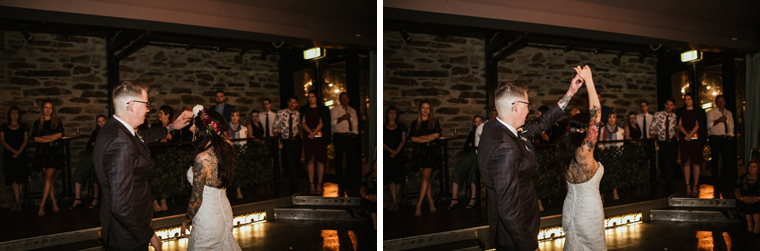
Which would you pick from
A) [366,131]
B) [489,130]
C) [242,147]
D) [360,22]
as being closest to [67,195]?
[242,147]

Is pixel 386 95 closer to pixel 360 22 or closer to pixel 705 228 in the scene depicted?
pixel 360 22

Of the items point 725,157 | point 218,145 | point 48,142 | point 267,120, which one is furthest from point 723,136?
point 48,142

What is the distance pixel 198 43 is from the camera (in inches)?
292

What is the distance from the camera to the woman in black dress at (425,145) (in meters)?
5.05

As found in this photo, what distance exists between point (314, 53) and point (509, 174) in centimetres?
444

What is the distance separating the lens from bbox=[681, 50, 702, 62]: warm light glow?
735cm

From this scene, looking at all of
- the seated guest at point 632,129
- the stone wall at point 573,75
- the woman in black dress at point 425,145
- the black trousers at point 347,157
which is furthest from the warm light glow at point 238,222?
the seated guest at point 632,129

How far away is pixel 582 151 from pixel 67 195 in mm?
6177

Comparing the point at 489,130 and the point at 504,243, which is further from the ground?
the point at 489,130

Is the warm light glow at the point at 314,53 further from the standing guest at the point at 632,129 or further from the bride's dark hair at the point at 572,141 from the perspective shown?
the standing guest at the point at 632,129

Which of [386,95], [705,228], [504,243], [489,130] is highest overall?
[386,95]

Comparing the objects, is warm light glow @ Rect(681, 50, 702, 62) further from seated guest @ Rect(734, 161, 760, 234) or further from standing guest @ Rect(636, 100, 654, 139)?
seated guest @ Rect(734, 161, 760, 234)

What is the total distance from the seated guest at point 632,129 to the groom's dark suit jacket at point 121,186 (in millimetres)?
6657

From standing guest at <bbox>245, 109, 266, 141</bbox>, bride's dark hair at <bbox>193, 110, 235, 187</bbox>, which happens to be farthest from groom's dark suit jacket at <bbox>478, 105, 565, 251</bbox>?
standing guest at <bbox>245, 109, 266, 141</bbox>
